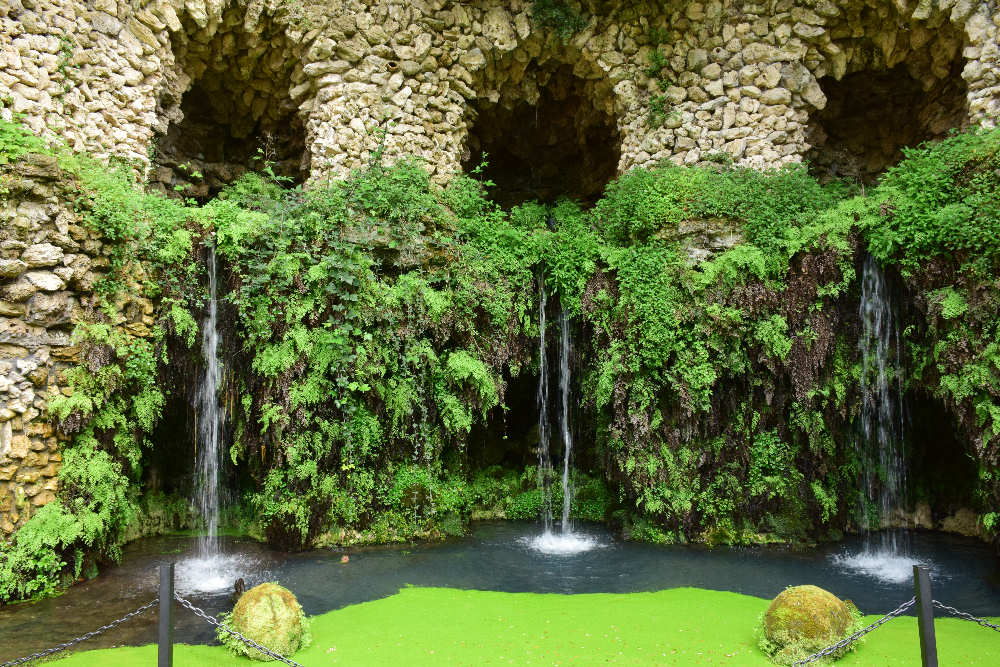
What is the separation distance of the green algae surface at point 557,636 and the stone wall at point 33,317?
227cm

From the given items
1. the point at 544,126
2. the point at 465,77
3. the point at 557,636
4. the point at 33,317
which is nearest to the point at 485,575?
the point at 557,636

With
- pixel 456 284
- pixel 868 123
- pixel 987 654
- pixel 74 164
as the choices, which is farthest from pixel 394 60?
pixel 987 654

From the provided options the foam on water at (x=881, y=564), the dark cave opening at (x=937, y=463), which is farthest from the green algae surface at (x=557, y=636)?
the dark cave opening at (x=937, y=463)

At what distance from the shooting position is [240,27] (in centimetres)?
1005

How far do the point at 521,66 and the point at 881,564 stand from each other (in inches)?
401

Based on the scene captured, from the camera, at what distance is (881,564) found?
24.6 ft

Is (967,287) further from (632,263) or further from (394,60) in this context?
(394,60)

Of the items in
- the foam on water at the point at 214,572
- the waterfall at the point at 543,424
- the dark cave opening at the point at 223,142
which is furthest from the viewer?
the dark cave opening at the point at 223,142

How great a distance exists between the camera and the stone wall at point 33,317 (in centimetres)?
601

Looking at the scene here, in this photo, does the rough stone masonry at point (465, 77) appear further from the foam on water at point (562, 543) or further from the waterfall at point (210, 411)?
the foam on water at point (562, 543)

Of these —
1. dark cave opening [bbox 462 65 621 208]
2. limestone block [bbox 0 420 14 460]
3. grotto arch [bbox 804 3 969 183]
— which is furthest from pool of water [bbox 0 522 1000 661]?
dark cave opening [bbox 462 65 621 208]

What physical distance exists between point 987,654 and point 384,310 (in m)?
6.95

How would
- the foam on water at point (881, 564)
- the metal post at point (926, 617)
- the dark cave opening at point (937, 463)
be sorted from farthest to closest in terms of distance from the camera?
1. the dark cave opening at point (937, 463)
2. the foam on water at point (881, 564)
3. the metal post at point (926, 617)

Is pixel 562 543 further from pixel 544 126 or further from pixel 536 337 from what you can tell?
pixel 544 126
